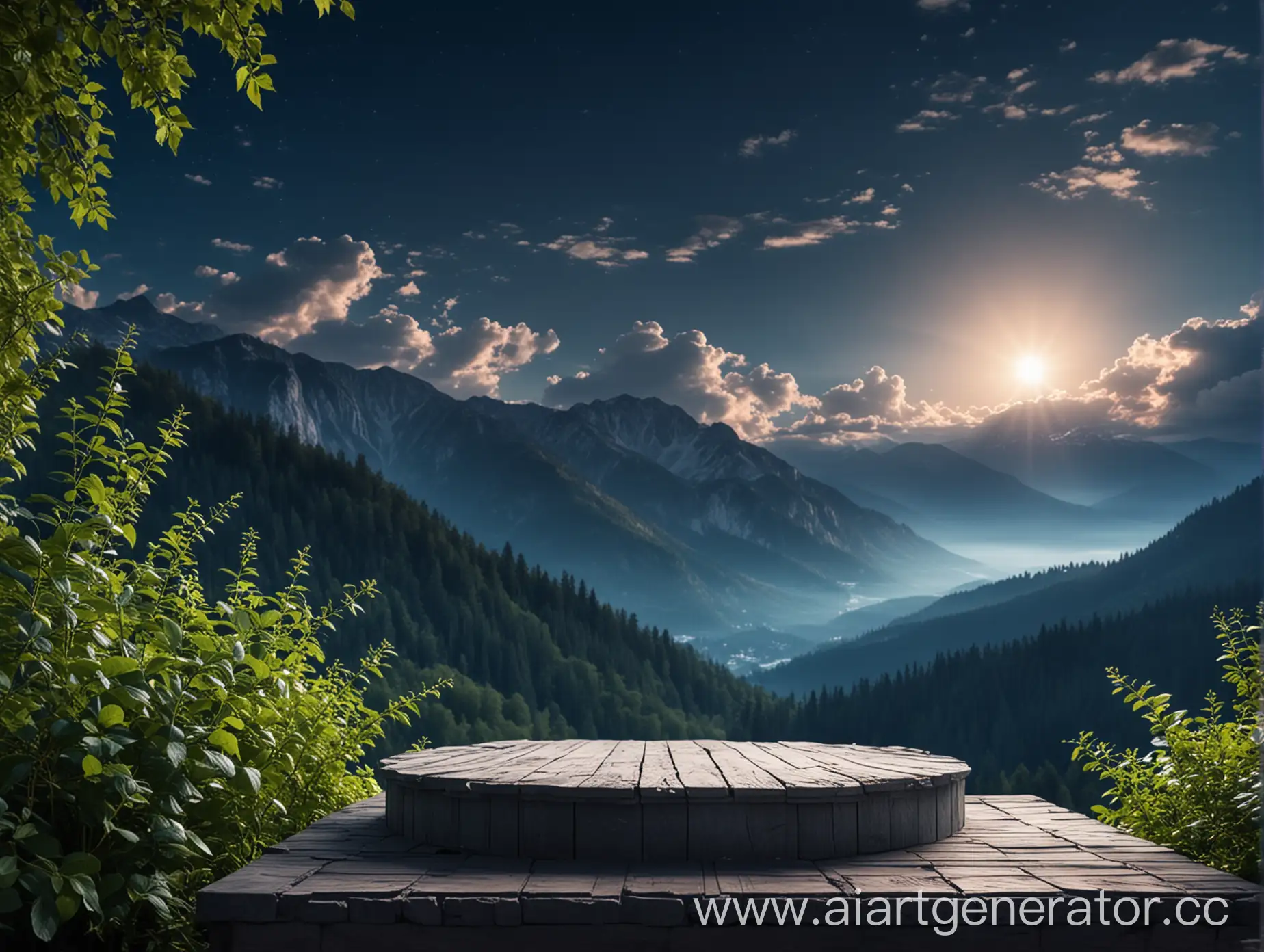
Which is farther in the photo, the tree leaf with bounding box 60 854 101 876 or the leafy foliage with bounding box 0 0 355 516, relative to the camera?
the leafy foliage with bounding box 0 0 355 516

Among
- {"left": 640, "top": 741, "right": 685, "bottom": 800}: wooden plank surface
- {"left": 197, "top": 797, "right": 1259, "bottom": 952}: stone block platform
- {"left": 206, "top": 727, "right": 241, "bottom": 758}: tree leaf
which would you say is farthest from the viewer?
{"left": 640, "top": 741, "right": 685, "bottom": 800}: wooden plank surface

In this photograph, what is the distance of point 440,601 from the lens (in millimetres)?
110750

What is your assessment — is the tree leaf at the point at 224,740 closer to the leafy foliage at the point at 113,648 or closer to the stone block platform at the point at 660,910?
the leafy foliage at the point at 113,648

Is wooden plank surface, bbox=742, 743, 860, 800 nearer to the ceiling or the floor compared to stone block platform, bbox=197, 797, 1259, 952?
nearer to the ceiling

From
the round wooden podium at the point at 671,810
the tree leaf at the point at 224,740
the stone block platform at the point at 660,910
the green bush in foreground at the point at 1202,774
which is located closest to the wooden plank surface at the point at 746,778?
the round wooden podium at the point at 671,810

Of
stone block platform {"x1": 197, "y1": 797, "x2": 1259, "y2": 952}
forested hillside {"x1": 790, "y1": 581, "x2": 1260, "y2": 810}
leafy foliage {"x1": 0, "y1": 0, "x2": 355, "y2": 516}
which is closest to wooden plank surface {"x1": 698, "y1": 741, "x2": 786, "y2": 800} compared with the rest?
stone block platform {"x1": 197, "y1": 797, "x2": 1259, "y2": 952}

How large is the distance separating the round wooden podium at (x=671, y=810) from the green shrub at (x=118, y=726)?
3.24ft

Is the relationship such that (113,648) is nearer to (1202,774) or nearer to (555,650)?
(1202,774)

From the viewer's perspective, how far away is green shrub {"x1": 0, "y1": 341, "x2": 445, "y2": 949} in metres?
4.16

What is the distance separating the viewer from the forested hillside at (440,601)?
105688mm

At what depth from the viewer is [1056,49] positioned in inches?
4043

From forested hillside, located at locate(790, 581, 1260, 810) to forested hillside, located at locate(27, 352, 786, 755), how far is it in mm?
16431

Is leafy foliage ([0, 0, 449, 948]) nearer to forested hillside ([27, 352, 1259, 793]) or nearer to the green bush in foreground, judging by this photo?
the green bush in foreground

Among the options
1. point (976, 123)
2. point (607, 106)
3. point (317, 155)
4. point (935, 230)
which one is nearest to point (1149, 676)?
point (935, 230)
